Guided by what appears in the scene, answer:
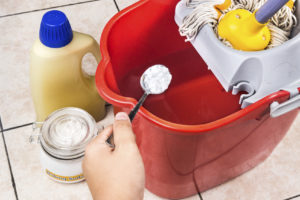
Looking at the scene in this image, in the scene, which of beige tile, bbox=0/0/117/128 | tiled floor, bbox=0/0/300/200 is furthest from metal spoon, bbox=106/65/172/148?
beige tile, bbox=0/0/117/128

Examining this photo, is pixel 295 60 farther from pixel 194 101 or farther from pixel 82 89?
pixel 82 89

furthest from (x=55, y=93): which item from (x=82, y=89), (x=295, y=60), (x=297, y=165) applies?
(x=297, y=165)

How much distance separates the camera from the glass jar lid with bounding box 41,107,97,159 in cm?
77

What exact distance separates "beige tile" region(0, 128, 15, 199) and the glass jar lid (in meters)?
0.17

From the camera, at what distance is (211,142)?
2.23 ft

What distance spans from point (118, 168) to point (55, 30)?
1.03 ft

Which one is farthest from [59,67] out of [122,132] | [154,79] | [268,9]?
[268,9]

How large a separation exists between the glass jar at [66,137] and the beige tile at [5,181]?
124 mm

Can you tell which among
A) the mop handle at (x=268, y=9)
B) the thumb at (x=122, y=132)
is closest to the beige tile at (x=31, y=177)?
the thumb at (x=122, y=132)

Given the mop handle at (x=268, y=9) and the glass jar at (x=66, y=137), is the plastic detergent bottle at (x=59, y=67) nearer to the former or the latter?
the glass jar at (x=66, y=137)

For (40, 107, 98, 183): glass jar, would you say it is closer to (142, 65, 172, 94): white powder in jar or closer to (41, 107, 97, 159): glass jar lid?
(41, 107, 97, 159): glass jar lid

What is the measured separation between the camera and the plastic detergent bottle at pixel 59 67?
741mm

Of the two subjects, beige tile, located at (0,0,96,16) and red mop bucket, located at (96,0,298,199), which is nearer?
red mop bucket, located at (96,0,298,199)

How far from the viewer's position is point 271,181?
0.93m
